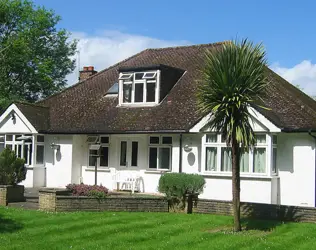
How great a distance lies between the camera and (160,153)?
22562 mm

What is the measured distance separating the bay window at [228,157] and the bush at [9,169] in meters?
7.33

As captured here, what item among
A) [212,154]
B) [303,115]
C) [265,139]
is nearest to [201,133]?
[212,154]

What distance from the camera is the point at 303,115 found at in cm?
2008

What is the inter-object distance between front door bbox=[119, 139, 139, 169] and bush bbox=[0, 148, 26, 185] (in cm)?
593

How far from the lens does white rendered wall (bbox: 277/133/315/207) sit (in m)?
18.6

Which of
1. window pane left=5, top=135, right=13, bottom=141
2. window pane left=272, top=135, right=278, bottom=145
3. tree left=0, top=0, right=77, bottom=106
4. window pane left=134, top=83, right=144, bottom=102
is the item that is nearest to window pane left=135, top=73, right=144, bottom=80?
window pane left=134, top=83, right=144, bottom=102

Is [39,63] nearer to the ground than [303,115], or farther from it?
farther from it

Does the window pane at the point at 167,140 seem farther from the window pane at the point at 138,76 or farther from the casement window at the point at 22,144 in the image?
the casement window at the point at 22,144

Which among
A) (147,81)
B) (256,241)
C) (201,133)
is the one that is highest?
(147,81)

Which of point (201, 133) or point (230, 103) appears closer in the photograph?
point (230, 103)

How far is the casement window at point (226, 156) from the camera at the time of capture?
19.3 metres

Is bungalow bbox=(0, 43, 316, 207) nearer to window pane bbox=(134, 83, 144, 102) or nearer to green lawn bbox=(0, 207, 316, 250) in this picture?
window pane bbox=(134, 83, 144, 102)

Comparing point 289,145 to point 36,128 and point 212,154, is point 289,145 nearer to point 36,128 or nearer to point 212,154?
point 212,154

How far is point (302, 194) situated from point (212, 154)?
3.89 m
